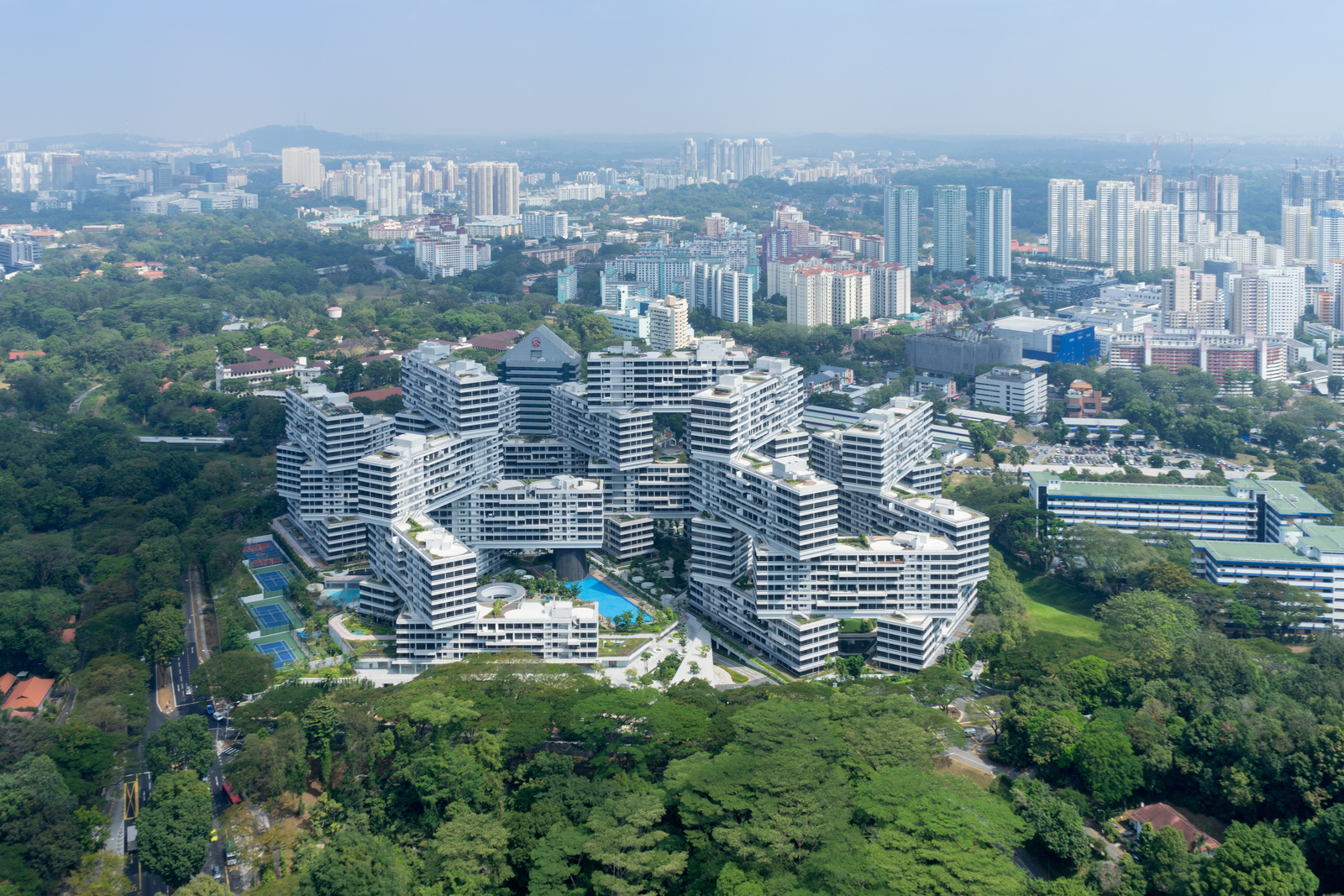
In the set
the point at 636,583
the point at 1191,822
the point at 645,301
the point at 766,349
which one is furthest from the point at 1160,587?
the point at 645,301

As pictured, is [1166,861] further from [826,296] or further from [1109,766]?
[826,296]

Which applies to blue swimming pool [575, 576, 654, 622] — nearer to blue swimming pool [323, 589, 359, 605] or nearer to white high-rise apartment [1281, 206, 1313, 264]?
blue swimming pool [323, 589, 359, 605]

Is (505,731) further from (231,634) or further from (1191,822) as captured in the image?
(1191,822)

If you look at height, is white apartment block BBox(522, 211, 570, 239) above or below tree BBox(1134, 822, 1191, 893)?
above

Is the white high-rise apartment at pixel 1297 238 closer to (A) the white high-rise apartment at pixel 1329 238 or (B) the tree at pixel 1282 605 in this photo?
(A) the white high-rise apartment at pixel 1329 238

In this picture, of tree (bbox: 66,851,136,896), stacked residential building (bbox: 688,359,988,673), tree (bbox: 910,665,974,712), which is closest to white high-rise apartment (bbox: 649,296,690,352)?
stacked residential building (bbox: 688,359,988,673)
